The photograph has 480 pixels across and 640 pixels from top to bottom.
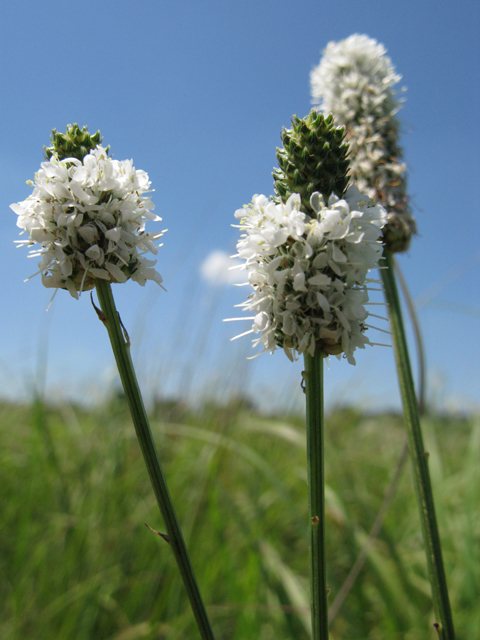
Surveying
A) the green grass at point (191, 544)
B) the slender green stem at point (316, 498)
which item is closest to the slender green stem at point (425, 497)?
the slender green stem at point (316, 498)

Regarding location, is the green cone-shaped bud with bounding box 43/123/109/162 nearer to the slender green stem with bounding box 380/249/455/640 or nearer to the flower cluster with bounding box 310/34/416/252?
the slender green stem with bounding box 380/249/455/640

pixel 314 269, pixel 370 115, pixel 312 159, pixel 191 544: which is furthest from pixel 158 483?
pixel 191 544

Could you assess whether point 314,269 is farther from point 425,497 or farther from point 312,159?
point 425,497

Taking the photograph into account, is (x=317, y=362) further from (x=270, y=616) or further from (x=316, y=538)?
(x=270, y=616)

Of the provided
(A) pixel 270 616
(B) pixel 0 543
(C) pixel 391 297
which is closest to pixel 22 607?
(B) pixel 0 543

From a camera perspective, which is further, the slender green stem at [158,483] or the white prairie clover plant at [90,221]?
the white prairie clover plant at [90,221]

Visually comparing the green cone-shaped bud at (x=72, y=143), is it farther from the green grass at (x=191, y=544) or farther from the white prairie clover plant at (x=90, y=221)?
the green grass at (x=191, y=544)

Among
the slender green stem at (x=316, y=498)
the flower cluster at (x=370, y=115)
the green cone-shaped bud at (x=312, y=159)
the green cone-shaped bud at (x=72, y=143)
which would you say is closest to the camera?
the slender green stem at (x=316, y=498)
